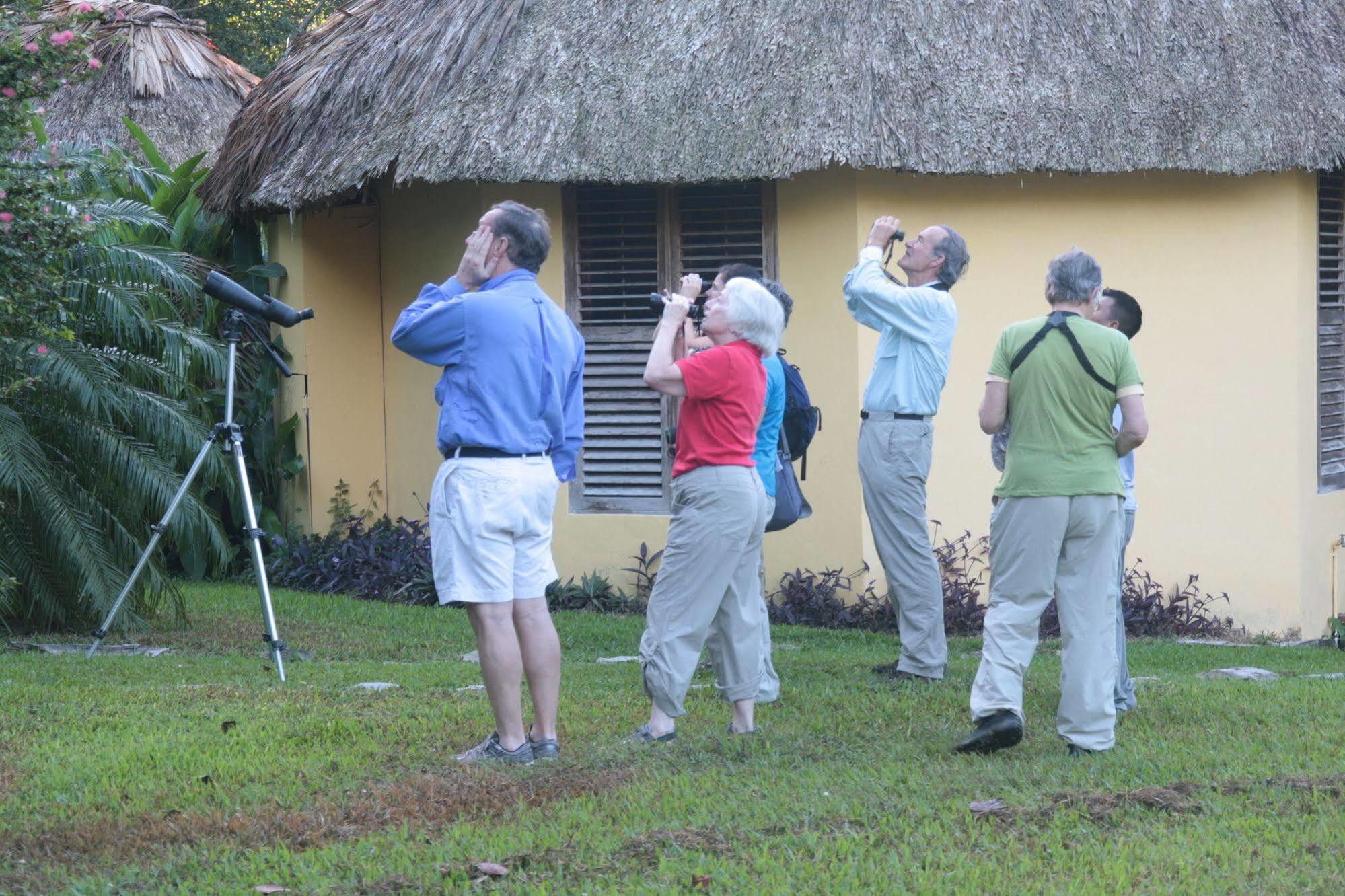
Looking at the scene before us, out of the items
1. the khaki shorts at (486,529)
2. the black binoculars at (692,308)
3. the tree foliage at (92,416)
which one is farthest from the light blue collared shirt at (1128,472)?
the tree foliage at (92,416)

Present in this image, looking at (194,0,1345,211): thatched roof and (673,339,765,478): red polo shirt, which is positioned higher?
(194,0,1345,211): thatched roof

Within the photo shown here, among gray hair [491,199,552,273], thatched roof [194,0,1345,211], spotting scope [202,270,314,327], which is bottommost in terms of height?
spotting scope [202,270,314,327]

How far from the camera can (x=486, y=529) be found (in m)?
4.82

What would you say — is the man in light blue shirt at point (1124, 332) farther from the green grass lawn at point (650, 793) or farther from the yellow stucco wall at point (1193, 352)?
the yellow stucco wall at point (1193, 352)

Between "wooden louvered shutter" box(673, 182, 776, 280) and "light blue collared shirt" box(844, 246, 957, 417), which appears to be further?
"wooden louvered shutter" box(673, 182, 776, 280)

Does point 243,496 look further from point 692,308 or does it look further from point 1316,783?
point 1316,783

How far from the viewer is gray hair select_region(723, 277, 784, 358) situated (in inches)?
205

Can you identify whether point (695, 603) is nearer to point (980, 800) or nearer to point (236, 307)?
point (980, 800)

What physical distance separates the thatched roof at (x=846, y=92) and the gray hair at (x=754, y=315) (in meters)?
3.57

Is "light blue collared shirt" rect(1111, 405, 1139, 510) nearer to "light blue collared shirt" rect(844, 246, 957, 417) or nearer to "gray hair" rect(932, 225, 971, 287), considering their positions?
"light blue collared shirt" rect(844, 246, 957, 417)

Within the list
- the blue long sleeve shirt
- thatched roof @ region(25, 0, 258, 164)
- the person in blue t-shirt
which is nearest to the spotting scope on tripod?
the blue long sleeve shirt

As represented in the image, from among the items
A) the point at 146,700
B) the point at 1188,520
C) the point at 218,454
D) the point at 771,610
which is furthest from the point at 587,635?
the point at 1188,520

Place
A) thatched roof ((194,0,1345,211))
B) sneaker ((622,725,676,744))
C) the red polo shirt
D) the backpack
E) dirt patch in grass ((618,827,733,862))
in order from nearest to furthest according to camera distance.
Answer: dirt patch in grass ((618,827,733,862)) < the red polo shirt < sneaker ((622,725,676,744)) < the backpack < thatched roof ((194,0,1345,211))

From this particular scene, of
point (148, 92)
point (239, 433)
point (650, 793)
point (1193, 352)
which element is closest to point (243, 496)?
point (239, 433)
